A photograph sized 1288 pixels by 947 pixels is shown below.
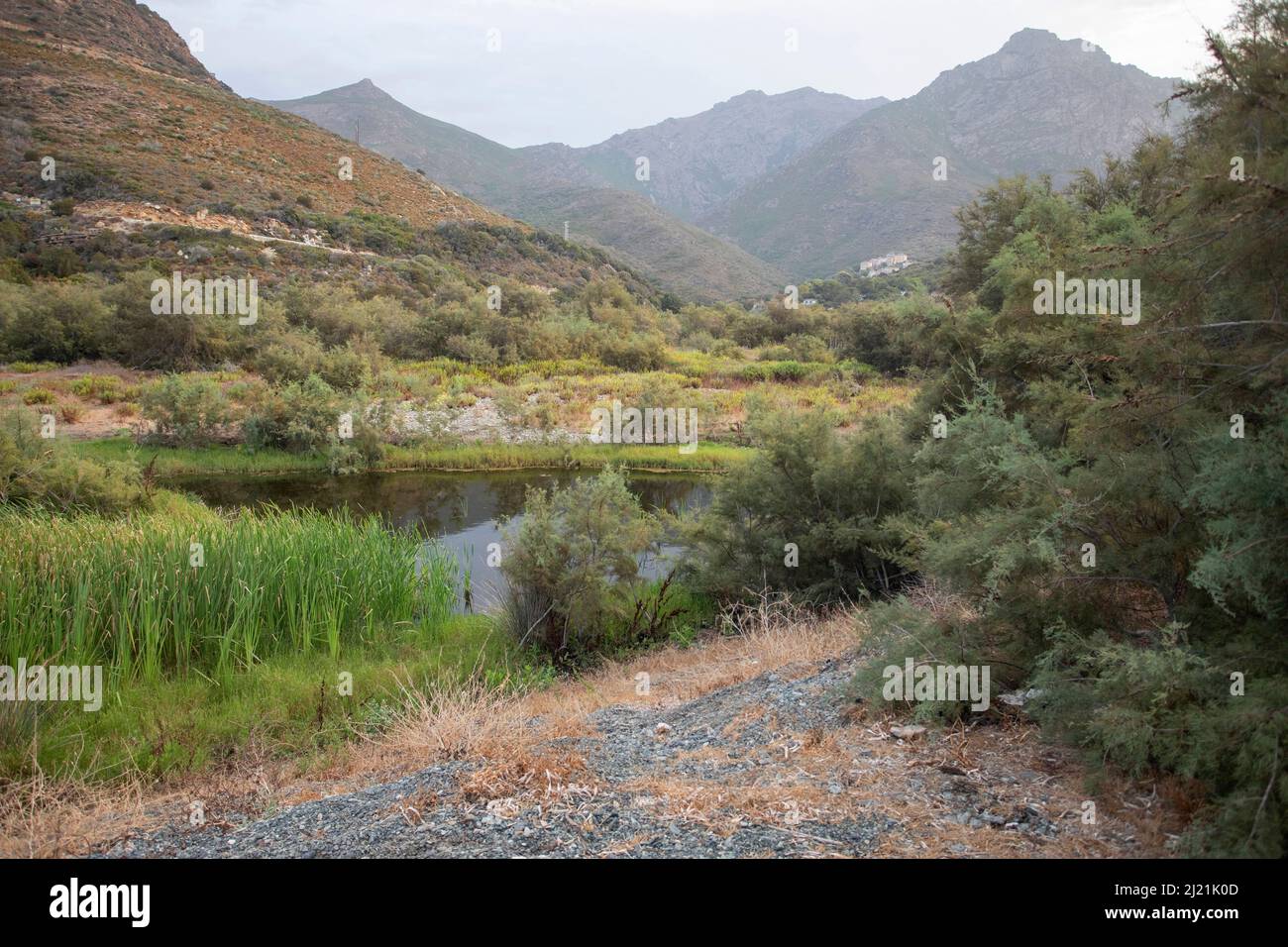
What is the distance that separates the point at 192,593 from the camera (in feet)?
25.4

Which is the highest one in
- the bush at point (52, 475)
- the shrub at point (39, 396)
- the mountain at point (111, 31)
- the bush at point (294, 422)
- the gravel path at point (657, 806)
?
the mountain at point (111, 31)

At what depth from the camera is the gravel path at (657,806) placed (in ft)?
11.8

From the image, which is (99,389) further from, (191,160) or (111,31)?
(111,31)

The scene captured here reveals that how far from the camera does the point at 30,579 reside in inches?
285

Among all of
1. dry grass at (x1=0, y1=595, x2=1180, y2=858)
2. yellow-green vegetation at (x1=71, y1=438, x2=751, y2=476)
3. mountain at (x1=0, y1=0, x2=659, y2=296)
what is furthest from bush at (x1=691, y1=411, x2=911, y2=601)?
mountain at (x1=0, y1=0, x2=659, y2=296)

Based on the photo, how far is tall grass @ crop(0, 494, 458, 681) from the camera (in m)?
6.98

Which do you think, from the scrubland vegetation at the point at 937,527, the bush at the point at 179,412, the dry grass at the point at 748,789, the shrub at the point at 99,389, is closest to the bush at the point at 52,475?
the scrubland vegetation at the point at 937,527

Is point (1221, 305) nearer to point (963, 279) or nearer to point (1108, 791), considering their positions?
point (1108, 791)

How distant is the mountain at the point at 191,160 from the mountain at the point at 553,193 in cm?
2247

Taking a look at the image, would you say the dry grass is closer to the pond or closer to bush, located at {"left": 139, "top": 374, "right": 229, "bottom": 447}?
the pond

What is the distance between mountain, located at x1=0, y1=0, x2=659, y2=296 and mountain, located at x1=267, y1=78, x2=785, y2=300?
22.5m

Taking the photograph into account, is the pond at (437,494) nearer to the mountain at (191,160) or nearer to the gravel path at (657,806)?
the gravel path at (657,806)

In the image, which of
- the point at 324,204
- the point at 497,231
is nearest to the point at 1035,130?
the point at 497,231

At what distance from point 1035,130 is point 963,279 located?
134 meters
